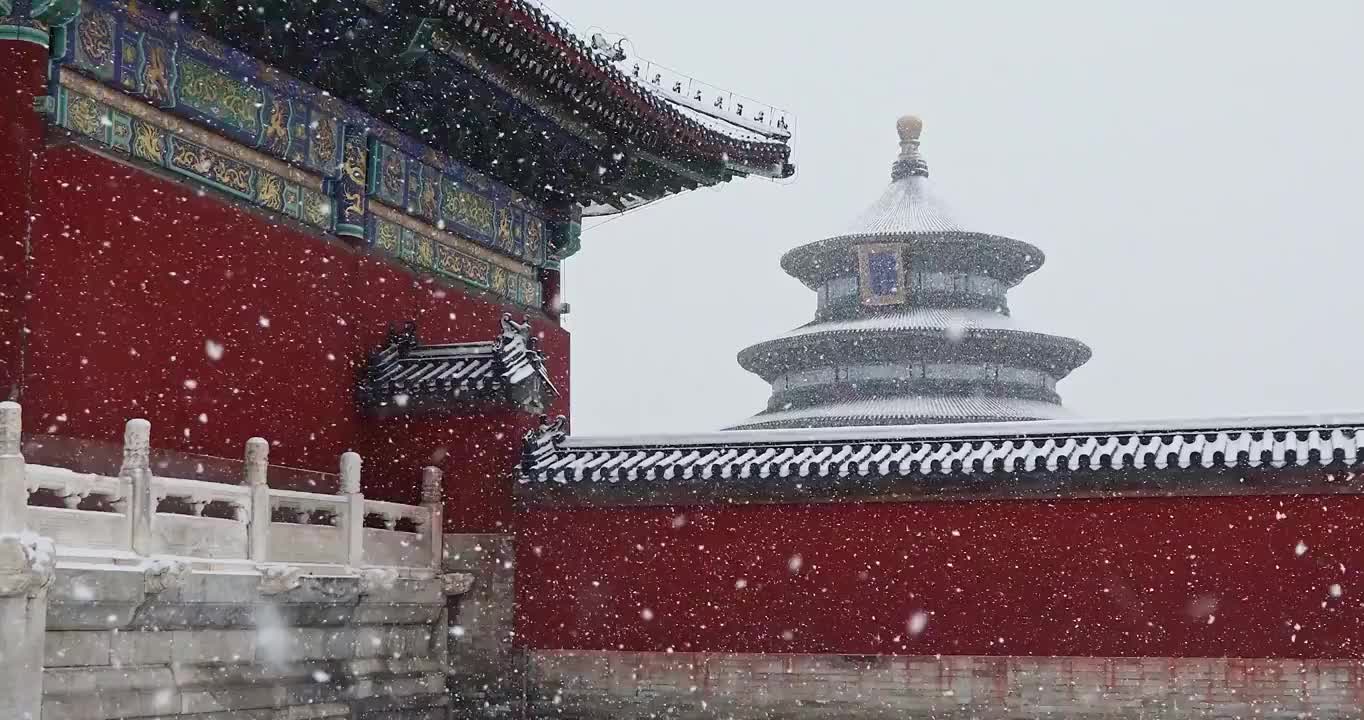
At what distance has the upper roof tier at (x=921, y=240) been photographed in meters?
30.2

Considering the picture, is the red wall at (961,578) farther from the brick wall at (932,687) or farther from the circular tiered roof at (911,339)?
the circular tiered roof at (911,339)

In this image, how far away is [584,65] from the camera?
14164mm

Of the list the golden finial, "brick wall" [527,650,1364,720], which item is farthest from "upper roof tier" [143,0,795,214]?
the golden finial

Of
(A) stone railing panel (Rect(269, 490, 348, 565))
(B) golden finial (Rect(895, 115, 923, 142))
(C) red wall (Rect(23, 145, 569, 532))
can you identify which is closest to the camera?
(C) red wall (Rect(23, 145, 569, 532))

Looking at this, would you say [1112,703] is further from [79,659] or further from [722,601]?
[79,659]

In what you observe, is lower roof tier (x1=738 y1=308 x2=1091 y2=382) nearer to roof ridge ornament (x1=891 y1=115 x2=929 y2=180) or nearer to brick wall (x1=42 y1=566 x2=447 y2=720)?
roof ridge ornament (x1=891 y1=115 x2=929 y2=180)

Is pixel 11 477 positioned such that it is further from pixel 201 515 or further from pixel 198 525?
pixel 201 515

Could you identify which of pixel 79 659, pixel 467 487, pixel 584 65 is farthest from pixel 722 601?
pixel 79 659

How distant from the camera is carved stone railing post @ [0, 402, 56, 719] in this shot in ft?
26.8

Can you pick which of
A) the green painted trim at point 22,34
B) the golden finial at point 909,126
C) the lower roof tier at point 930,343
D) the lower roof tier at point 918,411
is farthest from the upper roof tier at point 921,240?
the green painted trim at point 22,34

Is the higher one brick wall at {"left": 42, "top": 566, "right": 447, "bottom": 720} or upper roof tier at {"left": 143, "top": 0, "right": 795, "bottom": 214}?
upper roof tier at {"left": 143, "top": 0, "right": 795, "bottom": 214}

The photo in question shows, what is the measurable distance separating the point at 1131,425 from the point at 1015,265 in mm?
18054

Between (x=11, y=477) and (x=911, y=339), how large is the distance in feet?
72.5

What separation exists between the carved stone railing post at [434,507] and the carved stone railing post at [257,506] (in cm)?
269
